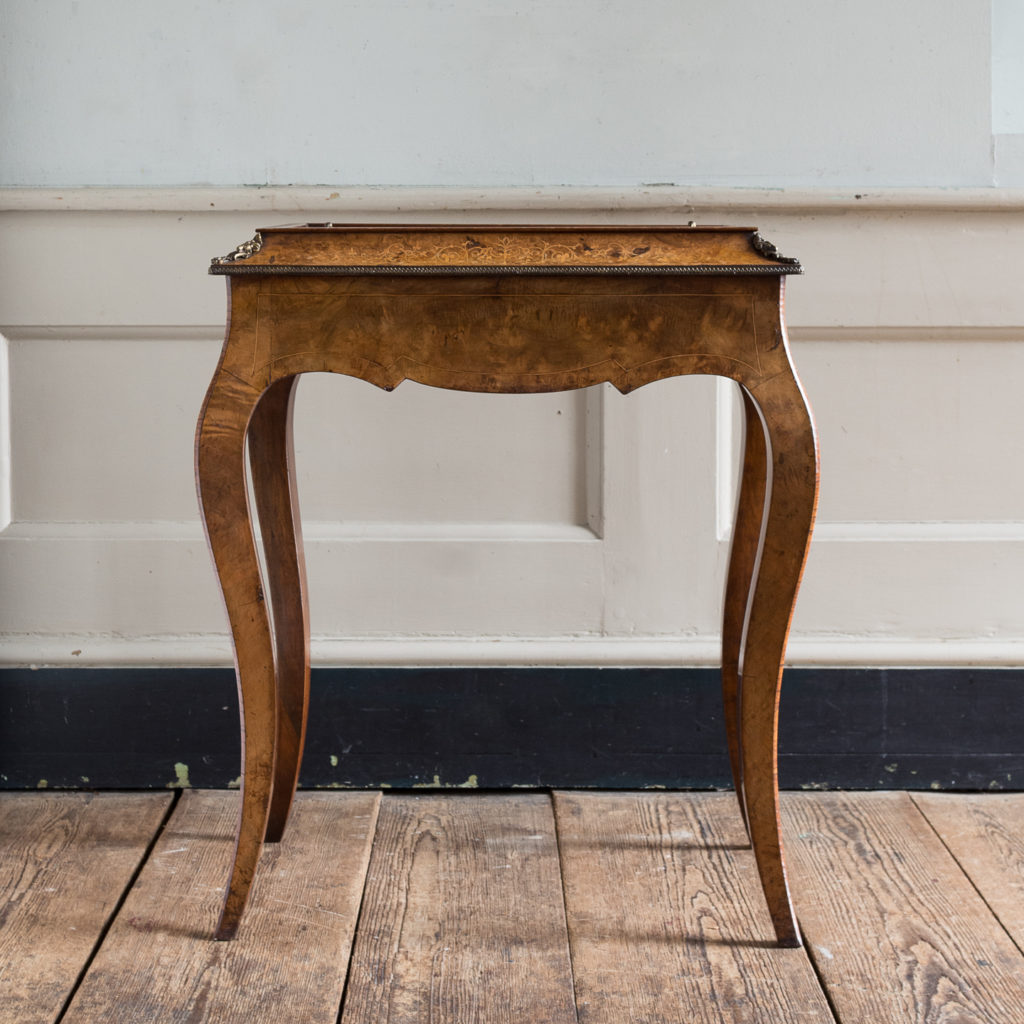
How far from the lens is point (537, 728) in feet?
4.92

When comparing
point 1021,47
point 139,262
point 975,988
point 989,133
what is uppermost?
point 1021,47

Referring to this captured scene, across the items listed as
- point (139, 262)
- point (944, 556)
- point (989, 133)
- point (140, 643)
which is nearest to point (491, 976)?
point (140, 643)

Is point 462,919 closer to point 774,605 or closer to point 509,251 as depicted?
point 774,605

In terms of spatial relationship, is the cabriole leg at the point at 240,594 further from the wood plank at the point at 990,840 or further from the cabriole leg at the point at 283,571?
the wood plank at the point at 990,840

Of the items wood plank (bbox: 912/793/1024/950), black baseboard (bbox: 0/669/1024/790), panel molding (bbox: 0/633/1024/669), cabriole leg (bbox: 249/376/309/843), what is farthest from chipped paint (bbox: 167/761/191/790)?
wood plank (bbox: 912/793/1024/950)

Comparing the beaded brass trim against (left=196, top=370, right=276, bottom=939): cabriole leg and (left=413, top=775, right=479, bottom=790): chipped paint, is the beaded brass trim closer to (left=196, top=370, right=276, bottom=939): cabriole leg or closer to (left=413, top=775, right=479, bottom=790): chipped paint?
(left=196, top=370, right=276, bottom=939): cabriole leg

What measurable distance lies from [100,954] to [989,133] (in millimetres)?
1536

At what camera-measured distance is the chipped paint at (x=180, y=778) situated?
4.91ft

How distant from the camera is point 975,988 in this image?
39.3 inches

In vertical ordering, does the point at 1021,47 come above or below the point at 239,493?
above

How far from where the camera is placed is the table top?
959 mm

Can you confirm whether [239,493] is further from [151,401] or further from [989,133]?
[989,133]

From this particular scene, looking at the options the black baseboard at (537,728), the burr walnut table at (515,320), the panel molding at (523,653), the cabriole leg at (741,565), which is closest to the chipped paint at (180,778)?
the black baseboard at (537,728)

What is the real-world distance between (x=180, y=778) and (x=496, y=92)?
3.57 feet
